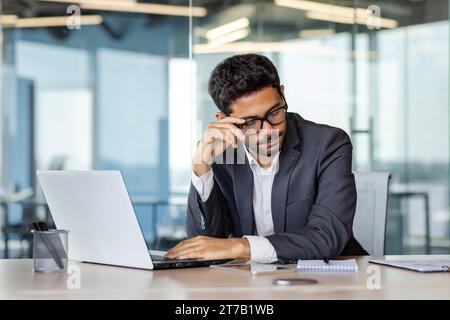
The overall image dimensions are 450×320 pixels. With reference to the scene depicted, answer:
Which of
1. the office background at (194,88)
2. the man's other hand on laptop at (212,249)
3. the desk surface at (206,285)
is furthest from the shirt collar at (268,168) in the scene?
the office background at (194,88)

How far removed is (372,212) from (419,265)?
0.82 meters

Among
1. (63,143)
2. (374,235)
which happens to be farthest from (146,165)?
(374,235)

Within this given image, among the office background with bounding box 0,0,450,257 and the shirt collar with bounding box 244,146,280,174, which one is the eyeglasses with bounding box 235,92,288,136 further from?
the office background with bounding box 0,0,450,257

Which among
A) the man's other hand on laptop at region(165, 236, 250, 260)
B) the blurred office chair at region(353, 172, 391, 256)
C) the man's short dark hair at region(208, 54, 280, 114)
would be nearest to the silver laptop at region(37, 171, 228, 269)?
the man's other hand on laptop at region(165, 236, 250, 260)

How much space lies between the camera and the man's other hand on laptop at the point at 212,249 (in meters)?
2.21

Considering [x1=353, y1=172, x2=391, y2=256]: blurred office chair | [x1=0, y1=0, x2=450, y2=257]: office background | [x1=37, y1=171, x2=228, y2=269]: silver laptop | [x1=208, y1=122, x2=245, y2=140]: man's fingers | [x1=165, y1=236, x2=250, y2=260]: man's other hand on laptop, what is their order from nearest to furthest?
1. [x1=37, y1=171, x2=228, y2=269]: silver laptop
2. [x1=165, y1=236, x2=250, y2=260]: man's other hand on laptop
3. [x1=208, y1=122, x2=245, y2=140]: man's fingers
4. [x1=353, y1=172, x2=391, y2=256]: blurred office chair
5. [x1=0, y1=0, x2=450, y2=257]: office background

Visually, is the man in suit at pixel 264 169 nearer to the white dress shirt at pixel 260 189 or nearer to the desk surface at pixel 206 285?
the white dress shirt at pixel 260 189

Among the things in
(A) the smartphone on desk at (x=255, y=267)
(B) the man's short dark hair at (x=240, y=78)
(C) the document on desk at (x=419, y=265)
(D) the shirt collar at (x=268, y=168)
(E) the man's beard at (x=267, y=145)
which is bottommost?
(A) the smartphone on desk at (x=255, y=267)

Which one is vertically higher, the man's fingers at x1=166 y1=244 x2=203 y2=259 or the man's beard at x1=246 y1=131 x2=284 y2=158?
the man's beard at x1=246 y1=131 x2=284 y2=158

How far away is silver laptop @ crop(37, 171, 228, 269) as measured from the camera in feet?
6.68

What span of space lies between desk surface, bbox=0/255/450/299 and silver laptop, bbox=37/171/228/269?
0.14ft

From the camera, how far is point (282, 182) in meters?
2.68

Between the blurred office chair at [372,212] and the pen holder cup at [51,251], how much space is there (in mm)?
1222
